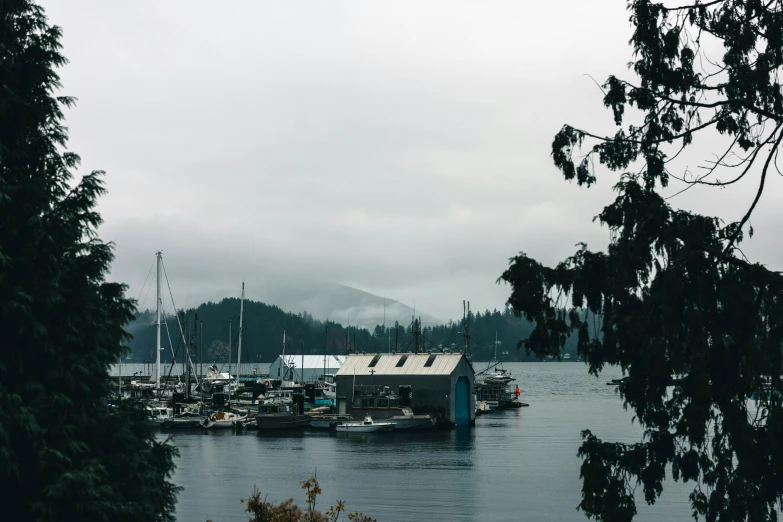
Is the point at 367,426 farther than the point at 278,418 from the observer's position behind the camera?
No

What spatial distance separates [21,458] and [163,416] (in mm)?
85821

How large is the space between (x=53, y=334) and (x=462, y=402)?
8356 cm

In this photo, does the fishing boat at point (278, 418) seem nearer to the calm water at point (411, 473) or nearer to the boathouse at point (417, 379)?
the calm water at point (411, 473)

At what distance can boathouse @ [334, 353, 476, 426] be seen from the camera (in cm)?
9150

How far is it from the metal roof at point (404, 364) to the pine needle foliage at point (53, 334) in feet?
244

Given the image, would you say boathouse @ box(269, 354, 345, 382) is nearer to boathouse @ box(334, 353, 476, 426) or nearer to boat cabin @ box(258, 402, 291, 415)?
boat cabin @ box(258, 402, 291, 415)

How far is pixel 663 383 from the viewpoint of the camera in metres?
17.1

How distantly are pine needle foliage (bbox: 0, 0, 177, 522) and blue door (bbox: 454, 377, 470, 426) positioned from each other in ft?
257

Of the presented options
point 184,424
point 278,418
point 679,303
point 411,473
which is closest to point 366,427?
point 278,418

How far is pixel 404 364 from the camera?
9369cm

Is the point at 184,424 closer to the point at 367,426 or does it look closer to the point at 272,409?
the point at 272,409

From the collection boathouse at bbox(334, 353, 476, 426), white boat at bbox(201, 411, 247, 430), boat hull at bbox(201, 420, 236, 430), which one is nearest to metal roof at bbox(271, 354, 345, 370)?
white boat at bbox(201, 411, 247, 430)

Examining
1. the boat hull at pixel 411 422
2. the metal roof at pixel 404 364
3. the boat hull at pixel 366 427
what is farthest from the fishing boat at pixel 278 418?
the boat hull at pixel 411 422

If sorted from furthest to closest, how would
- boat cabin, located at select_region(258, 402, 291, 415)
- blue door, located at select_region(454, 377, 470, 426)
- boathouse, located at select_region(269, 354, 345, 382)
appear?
boathouse, located at select_region(269, 354, 345, 382), boat cabin, located at select_region(258, 402, 291, 415), blue door, located at select_region(454, 377, 470, 426)
